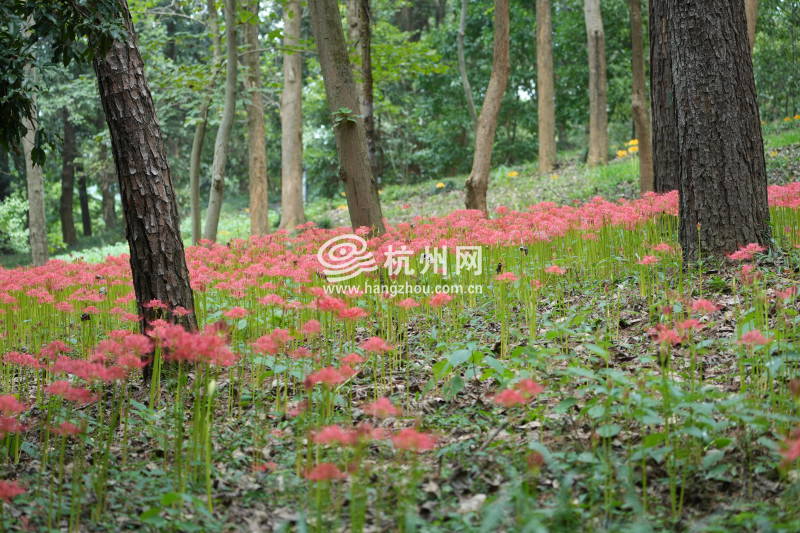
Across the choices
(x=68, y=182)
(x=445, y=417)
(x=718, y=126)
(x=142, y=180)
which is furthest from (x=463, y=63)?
(x=68, y=182)

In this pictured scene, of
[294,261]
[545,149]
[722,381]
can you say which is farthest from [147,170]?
[545,149]

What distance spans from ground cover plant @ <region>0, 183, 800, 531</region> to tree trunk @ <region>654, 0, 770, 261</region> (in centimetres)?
31

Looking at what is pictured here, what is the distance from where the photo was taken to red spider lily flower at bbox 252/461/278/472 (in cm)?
292

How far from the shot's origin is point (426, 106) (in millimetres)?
22859

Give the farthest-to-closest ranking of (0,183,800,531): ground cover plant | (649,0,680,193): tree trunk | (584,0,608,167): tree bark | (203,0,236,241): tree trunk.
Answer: (584,0,608,167): tree bark < (203,0,236,241): tree trunk < (649,0,680,193): tree trunk < (0,183,800,531): ground cover plant

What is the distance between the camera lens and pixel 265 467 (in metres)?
3.06

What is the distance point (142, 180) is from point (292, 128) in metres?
9.24

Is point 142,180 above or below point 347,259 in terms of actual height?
above

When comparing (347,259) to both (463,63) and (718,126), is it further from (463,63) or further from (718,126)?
(463,63)

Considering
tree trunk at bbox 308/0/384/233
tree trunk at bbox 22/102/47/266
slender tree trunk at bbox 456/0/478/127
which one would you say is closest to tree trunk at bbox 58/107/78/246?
tree trunk at bbox 22/102/47/266

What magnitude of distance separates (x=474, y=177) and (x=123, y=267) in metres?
4.97

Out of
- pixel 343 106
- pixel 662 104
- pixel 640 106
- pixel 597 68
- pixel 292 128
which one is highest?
pixel 597 68

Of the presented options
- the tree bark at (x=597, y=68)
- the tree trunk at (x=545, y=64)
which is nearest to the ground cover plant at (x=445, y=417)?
the tree bark at (x=597, y=68)

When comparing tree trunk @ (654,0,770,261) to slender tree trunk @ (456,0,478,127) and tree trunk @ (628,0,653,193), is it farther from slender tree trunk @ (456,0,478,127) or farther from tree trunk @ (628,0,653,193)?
slender tree trunk @ (456,0,478,127)
